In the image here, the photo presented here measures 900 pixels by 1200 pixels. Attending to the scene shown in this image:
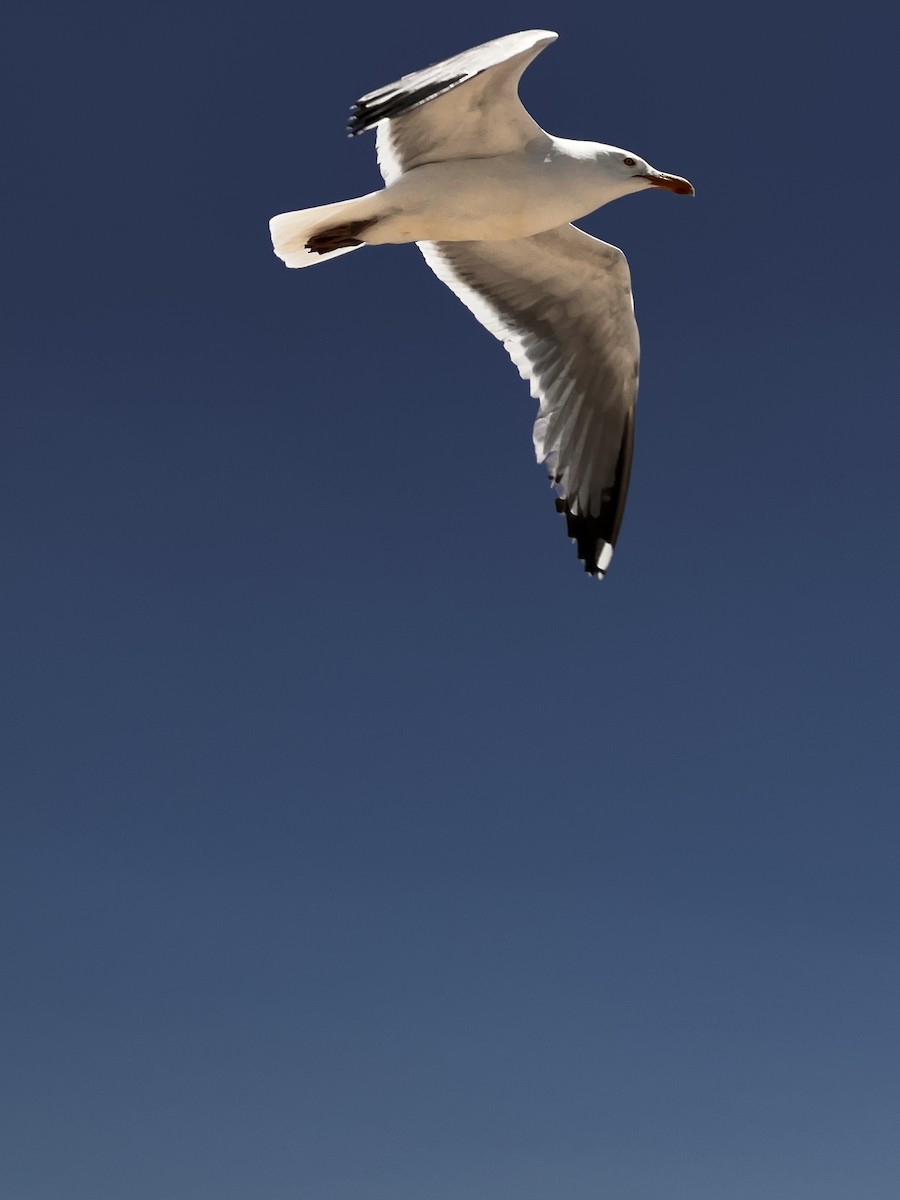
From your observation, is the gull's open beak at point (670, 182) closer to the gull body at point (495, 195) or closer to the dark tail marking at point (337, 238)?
the gull body at point (495, 195)

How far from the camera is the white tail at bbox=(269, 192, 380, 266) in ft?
19.6

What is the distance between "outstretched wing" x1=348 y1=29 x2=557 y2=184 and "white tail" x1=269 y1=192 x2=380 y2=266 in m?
0.21

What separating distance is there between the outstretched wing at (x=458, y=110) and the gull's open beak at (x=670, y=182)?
516 millimetres

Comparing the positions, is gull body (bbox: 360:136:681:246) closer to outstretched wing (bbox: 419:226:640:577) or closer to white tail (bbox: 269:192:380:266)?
white tail (bbox: 269:192:380:266)

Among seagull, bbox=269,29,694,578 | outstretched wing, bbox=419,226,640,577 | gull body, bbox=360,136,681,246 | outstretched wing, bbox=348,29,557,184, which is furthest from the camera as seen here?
outstretched wing, bbox=419,226,640,577

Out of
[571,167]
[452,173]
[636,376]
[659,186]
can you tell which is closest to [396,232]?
[452,173]

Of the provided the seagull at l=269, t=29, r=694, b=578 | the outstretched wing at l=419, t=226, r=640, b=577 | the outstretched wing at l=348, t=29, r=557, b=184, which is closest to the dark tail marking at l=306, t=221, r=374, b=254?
the seagull at l=269, t=29, r=694, b=578

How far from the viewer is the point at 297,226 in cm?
608

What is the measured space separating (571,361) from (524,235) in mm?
1060

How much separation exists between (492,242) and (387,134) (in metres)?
1.04

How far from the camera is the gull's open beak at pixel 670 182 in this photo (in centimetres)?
622

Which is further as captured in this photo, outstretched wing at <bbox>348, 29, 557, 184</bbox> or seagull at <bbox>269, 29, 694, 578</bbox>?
seagull at <bbox>269, 29, 694, 578</bbox>

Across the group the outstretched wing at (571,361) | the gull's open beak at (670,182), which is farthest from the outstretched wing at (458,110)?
the outstretched wing at (571,361)

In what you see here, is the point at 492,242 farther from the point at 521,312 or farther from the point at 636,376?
the point at 636,376
